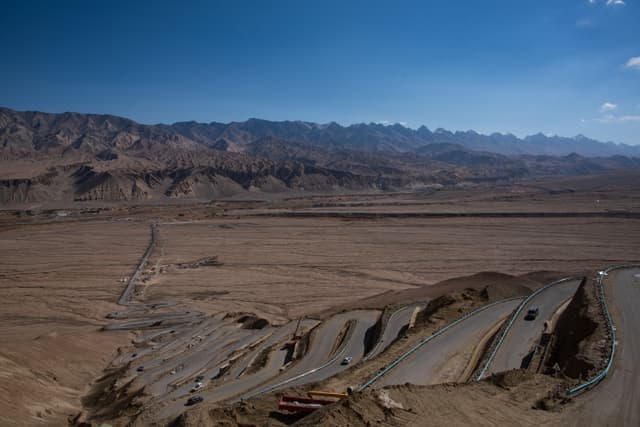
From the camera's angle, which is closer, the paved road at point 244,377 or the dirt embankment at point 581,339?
the dirt embankment at point 581,339

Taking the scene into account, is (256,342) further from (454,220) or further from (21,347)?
(454,220)

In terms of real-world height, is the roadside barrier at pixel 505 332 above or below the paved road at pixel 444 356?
above

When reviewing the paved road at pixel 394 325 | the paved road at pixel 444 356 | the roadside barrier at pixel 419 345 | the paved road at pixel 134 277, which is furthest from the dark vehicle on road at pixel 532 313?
the paved road at pixel 134 277

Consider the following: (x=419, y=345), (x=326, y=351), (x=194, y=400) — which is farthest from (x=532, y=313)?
(x=194, y=400)

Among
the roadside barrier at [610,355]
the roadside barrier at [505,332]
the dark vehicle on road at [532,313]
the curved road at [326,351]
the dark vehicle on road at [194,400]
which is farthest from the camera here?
the dark vehicle on road at [532,313]

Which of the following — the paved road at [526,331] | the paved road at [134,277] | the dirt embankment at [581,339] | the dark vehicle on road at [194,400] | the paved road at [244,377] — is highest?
the dirt embankment at [581,339]

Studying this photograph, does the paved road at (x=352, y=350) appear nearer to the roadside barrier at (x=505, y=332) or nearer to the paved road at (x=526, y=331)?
the roadside barrier at (x=505, y=332)
